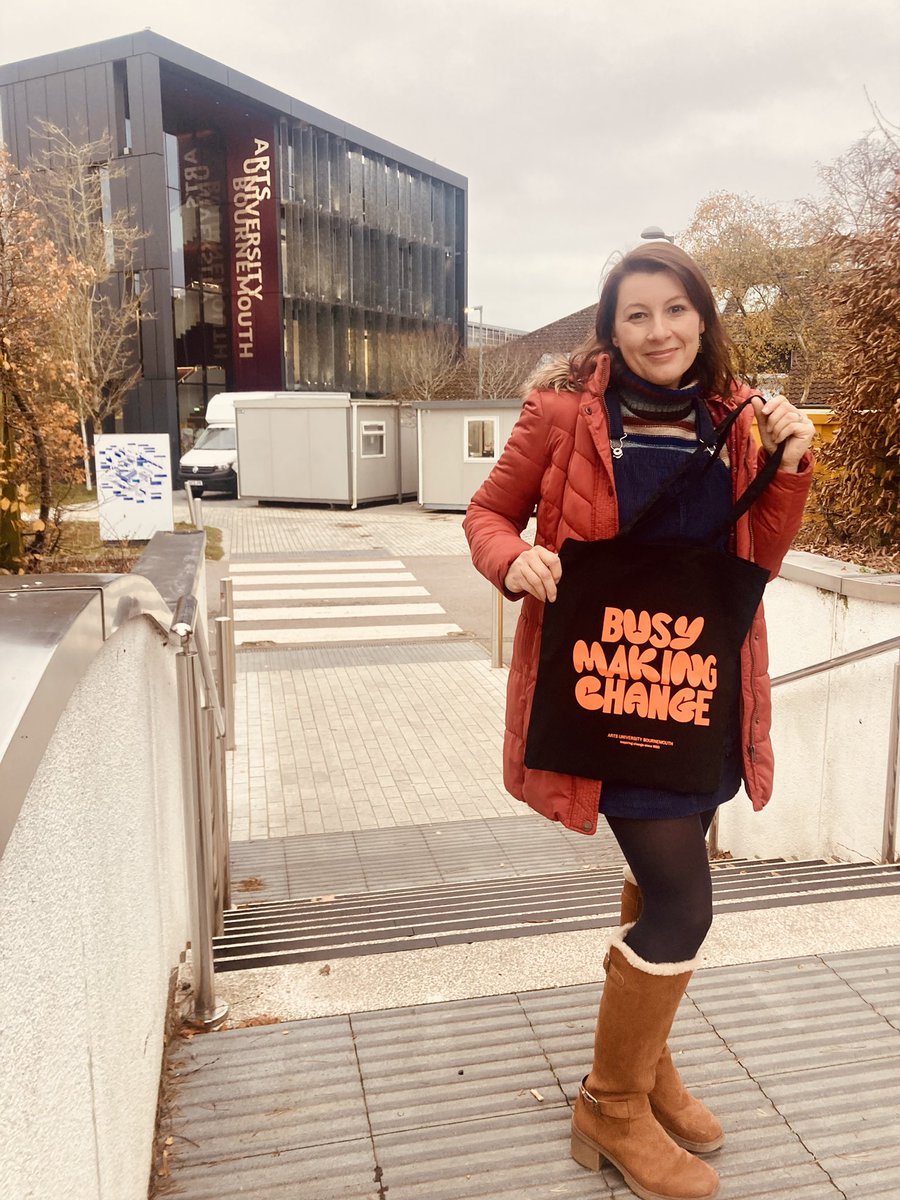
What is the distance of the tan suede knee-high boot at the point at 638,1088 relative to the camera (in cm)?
192

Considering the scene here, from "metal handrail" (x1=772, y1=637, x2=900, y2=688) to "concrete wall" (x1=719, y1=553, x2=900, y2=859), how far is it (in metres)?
0.09

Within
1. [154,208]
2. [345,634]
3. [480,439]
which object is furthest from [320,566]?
[154,208]

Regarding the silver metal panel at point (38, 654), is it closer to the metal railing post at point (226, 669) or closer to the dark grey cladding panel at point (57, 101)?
the metal railing post at point (226, 669)

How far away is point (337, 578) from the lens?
14.4 meters

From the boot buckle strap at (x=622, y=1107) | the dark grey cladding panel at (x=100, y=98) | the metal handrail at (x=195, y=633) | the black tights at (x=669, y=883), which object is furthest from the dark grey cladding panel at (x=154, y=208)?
the boot buckle strap at (x=622, y=1107)

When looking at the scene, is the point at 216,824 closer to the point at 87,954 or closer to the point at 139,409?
the point at 87,954

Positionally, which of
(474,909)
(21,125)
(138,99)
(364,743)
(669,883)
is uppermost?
(138,99)

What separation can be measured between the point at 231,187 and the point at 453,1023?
116 ft

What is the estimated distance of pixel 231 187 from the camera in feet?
111

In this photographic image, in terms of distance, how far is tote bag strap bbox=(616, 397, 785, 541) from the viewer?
191 cm

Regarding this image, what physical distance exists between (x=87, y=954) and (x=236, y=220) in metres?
35.5

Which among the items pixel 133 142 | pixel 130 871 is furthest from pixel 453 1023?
pixel 133 142

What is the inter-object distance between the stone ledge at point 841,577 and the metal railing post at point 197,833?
2796 millimetres

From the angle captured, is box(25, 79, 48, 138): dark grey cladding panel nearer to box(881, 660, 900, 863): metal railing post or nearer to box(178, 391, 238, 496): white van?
box(178, 391, 238, 496): white van
